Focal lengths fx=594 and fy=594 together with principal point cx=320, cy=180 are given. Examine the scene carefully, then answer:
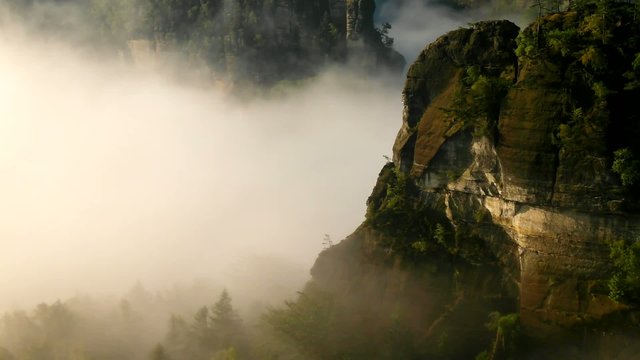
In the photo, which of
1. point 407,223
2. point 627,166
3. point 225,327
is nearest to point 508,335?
point 407,223

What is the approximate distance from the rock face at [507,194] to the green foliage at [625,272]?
576mm

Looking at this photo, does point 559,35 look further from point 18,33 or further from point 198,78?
point 18,33

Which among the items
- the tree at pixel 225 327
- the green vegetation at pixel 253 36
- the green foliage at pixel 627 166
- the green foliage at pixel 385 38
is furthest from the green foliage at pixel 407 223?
the green foliage at pixel 385 38

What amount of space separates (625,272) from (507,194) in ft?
23.4

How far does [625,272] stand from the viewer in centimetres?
3070

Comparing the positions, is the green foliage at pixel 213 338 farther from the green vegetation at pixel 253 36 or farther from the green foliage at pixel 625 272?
the green vegetation at pixel 253 36

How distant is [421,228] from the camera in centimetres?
3906

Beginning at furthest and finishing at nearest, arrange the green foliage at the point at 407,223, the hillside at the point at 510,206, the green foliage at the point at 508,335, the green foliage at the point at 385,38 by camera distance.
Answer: the green foliage at the point at 385,38, the green foliage at the point at 407,223, the green foliage at the point at 508,335, the hillside at the point at 510,206

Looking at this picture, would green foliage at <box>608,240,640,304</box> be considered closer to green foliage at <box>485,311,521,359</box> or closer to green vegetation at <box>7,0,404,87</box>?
green foliage at <box>485,311,521,359</box>

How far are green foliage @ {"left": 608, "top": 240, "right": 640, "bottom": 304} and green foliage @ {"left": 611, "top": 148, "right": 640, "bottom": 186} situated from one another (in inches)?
129

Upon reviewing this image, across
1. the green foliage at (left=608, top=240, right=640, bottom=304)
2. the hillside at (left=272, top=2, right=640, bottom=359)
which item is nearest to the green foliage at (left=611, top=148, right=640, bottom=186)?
the hillside at (left=272, top=2, right=640, bottom=359)

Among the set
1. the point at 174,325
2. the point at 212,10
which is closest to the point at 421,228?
the point at 174,325

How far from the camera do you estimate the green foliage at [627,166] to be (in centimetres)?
2944

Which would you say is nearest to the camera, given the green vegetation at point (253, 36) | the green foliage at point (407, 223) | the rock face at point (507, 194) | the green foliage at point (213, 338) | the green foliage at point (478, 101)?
the rock face at point (507, 194)
